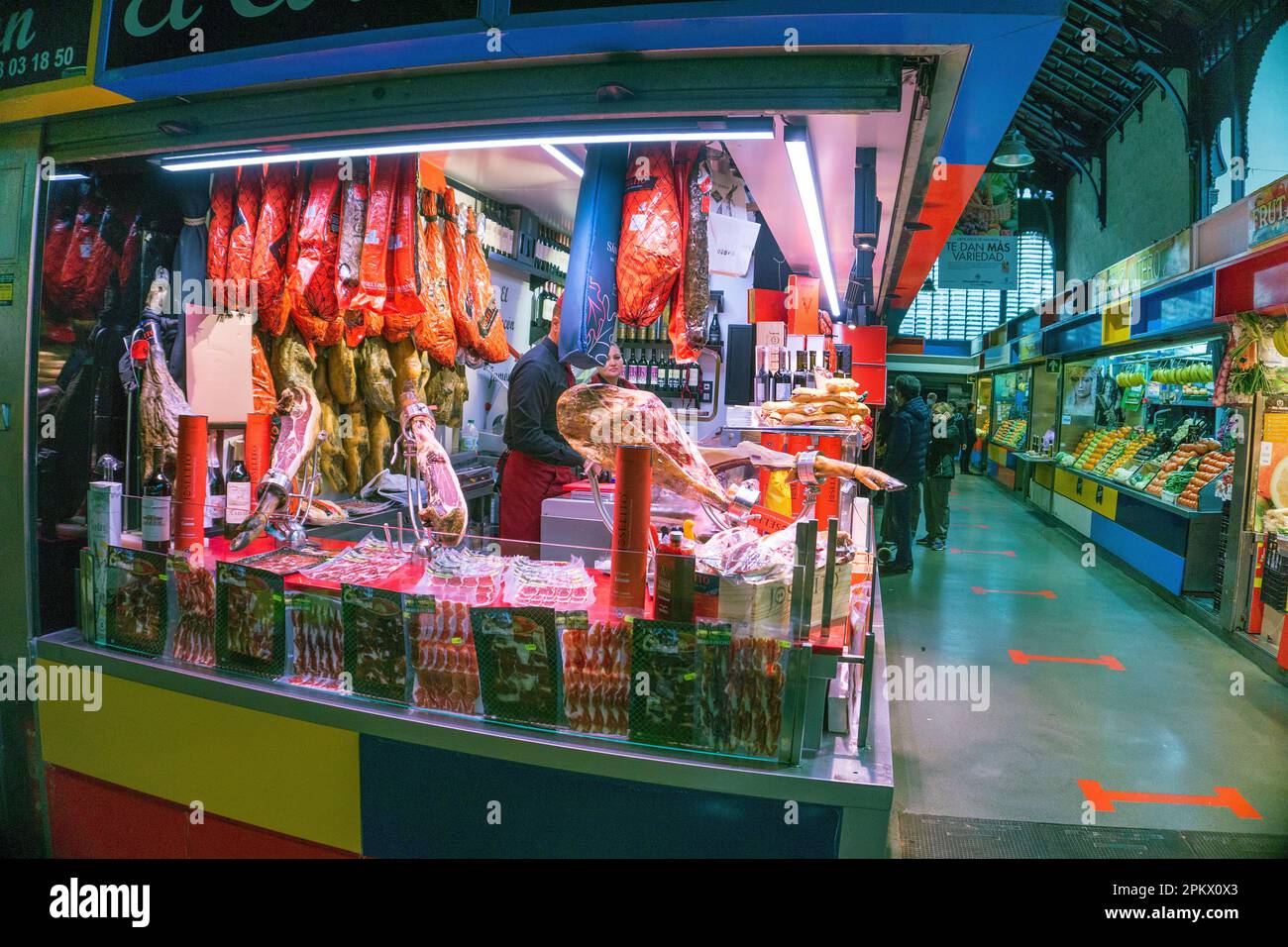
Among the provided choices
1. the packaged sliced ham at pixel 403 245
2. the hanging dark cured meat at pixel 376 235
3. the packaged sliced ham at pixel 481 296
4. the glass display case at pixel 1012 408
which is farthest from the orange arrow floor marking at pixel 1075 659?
the glass display case at pixel 1012 408

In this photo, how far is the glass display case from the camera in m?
16.5

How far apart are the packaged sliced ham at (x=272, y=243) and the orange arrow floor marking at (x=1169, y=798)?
449 cm

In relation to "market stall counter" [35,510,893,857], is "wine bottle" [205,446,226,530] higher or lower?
higher

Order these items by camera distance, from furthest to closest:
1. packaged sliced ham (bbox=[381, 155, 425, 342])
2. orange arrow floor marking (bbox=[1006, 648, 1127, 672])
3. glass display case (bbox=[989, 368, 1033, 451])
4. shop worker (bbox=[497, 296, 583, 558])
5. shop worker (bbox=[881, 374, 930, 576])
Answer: glass display case (bbox=[989, 368, 1033, 451]) → shop worker (bbox=[881, 374, 930, 576]) → orange arrow floor marking (bbox=[1006, 648, 1127, 672]) → shop worker (bbox=[497, 296, 583, 558]) → packaged sliced ham (bbox=[381, 155, 425, 342])

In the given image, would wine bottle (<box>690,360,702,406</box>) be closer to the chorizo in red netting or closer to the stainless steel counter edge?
the chorizo in red netting

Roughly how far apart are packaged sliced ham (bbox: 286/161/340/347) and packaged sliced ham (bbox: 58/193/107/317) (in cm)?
74

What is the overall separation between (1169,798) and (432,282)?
438cm

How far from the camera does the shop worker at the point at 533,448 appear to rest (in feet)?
13.1

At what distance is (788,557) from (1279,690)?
17.3ft

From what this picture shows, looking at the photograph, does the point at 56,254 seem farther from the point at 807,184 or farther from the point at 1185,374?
the point at 1185,374

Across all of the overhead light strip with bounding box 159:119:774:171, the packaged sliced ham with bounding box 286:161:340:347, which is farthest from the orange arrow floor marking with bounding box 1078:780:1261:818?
the packaged sliced ham with bounding box 286:161:340:347
